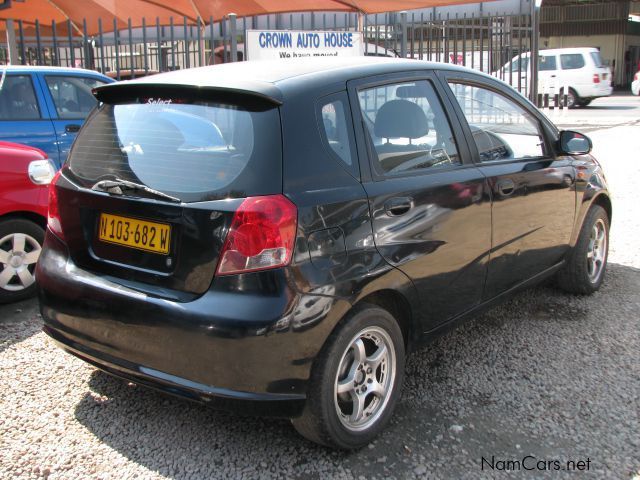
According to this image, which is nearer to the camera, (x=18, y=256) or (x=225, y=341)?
(x=225, y=341)

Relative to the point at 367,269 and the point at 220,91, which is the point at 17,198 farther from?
the point at 367,269

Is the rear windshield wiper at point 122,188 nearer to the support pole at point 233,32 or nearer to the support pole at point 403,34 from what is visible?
the support pole at point 233,32

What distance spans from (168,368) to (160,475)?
0.49 m

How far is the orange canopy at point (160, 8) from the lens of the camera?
12.5 m

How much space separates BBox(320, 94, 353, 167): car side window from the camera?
2836mm

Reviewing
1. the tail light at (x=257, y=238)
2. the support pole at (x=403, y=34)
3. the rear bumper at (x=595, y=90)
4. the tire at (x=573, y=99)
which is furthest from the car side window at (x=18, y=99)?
the rear bumper at (x=595, y=90)

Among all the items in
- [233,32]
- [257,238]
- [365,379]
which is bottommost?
[365,379]

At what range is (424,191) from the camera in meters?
3.17

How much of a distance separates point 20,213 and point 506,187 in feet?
11.3

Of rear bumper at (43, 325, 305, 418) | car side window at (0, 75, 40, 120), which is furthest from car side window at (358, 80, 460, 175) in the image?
car side window at (0, 75, 40, 120)

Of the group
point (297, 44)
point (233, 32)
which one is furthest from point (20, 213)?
point (233, 32)

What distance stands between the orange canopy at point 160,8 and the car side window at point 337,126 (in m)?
9.90

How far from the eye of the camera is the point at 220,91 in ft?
9.11

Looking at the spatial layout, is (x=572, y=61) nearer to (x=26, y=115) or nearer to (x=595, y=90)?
(x=595, y=90)
